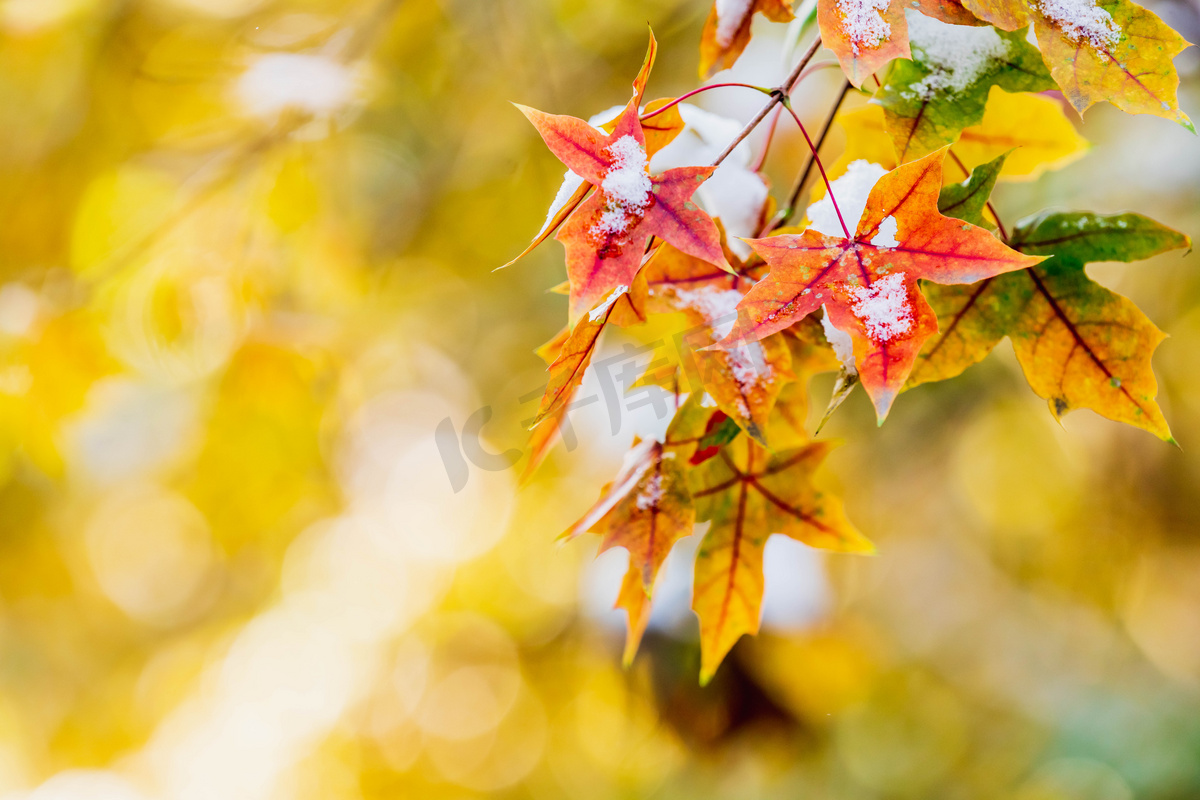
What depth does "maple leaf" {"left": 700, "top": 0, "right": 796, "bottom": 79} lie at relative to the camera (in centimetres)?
52

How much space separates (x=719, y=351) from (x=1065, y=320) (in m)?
0.27

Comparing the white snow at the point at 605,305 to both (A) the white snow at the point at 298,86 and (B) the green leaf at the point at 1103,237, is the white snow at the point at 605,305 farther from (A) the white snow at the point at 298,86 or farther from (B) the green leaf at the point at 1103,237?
(A) the white snow at the point at 298,86

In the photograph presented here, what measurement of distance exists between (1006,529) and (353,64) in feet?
8.93

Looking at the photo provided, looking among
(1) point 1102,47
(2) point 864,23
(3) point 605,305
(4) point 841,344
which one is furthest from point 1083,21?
(3) point 605,305

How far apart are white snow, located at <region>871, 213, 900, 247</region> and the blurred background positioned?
0.41 metres

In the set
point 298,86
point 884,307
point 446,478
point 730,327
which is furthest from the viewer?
point 446,478

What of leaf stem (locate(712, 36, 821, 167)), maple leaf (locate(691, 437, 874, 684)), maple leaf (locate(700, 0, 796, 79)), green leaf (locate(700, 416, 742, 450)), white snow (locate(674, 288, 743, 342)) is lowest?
maple leaf (locate(691, 437, 874, 684))

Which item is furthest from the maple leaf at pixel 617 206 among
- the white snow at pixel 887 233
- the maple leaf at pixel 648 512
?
the maple leaf at pixel 648 512

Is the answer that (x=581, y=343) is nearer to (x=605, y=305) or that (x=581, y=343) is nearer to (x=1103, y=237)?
(x=605, y=305)

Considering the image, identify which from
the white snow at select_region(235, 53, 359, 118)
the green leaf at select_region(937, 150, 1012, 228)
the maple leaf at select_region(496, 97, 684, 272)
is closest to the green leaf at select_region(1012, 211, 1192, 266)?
the green leaf at select_region(937, 150, 1012, 228)

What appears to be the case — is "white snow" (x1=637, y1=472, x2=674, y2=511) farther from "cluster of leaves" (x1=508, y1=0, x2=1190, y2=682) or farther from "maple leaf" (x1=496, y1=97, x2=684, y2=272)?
"maple leaf" (x1=496, y1=97, x2=684, y2=272)

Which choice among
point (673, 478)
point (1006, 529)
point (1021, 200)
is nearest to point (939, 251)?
point (673, 478)

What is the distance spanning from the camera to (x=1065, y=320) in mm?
489

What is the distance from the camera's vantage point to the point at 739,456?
60 cm
